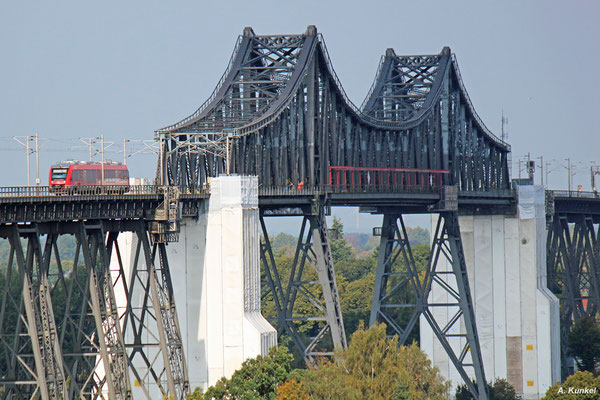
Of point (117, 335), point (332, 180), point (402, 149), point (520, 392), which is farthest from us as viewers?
point (520, 392)

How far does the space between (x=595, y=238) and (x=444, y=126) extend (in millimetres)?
35448

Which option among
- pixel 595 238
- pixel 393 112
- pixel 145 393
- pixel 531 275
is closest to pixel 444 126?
pixel 393 112

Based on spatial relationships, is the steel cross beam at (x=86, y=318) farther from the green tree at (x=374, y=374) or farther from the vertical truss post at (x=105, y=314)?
the green tree at (x=374, y=374)

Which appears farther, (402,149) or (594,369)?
Result: (594,369)

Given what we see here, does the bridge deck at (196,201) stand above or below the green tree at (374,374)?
above

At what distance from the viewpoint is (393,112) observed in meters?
123

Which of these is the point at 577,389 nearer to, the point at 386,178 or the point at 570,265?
the point at 386,178

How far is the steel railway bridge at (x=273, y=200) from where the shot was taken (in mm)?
73875

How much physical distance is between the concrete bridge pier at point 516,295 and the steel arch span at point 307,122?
5.98m

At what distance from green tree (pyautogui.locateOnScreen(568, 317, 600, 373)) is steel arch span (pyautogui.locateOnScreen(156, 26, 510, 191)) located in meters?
20.9

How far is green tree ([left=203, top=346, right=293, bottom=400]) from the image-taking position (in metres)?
78.6

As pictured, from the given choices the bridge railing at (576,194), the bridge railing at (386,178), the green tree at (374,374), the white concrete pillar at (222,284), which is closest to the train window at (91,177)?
the white concrete pillar at (222,284)

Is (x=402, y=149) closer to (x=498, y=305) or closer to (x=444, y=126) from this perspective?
(x=444, y=126)

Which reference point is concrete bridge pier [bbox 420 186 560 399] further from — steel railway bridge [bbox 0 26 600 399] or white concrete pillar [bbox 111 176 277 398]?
white concrete pillar [bbox 111 176 277 398]
